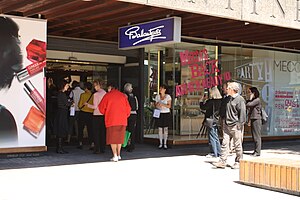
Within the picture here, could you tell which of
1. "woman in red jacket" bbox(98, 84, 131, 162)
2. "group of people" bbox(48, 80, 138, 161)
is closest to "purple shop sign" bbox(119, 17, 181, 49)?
"group of people" bbox(48, 80, 138, 161)

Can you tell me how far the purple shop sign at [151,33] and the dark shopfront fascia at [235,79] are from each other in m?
3.04

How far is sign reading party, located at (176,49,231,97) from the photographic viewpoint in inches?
543

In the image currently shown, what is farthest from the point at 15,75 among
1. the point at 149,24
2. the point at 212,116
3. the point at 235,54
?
the point at 235,54

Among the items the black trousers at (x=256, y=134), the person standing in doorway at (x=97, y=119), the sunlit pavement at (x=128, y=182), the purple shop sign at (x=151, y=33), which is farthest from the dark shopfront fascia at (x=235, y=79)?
the sunlit pavement at (x=128, y=182)

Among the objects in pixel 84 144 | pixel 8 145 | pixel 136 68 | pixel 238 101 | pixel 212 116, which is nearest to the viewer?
pixel 238 101

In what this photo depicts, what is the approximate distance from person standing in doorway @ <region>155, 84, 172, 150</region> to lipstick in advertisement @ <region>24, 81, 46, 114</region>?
11.9 ft

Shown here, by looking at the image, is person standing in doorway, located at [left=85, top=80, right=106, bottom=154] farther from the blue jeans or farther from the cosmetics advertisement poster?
the blue jeans

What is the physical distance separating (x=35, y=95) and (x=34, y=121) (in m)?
0.61

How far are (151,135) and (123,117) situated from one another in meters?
3.75

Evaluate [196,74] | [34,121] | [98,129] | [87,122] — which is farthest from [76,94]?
[196,74]

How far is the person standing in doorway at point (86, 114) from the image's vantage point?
1202 cm

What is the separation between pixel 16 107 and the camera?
10172 millimetres

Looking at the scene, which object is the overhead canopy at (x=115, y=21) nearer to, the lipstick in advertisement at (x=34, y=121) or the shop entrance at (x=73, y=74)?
the shop entrance at (x=73, y=74)

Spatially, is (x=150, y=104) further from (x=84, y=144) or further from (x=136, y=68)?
(x=84, y=144)
